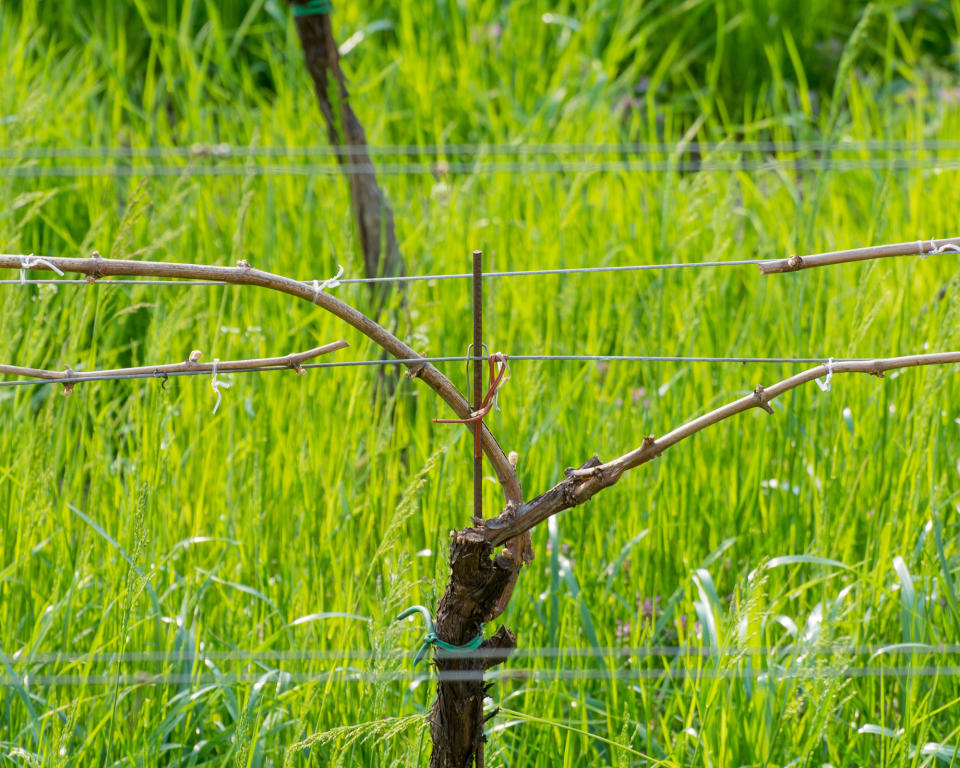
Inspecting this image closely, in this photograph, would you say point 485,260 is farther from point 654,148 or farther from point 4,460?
point 4,460

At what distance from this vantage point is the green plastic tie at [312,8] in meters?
1.98

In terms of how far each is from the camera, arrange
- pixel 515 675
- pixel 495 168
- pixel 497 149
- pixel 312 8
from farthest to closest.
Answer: pixel 497 149
pixel 495 168
pixel 312 8
pixel 515 675

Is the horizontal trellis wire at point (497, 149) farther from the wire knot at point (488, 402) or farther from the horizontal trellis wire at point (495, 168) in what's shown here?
the wire knot at point (488, 402)

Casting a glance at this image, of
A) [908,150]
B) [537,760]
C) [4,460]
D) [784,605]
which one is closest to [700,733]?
[537,760]

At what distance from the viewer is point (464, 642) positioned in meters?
1.10

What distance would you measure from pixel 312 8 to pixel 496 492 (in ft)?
3.32

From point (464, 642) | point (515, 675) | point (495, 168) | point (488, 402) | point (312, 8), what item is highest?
point (312, 8)

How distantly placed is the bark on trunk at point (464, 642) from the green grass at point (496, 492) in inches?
2.3

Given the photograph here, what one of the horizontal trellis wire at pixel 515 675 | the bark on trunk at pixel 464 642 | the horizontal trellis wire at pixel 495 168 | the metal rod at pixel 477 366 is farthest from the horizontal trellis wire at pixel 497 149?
the bark on trunk at pixel 464 642

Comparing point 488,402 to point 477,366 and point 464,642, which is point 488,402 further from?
point 464,642

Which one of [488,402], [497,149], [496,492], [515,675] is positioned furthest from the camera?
[497,149]

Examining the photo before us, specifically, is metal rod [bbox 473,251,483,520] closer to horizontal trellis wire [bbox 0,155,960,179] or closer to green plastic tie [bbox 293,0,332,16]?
green plastic tie [bbox 293,0,332,16]

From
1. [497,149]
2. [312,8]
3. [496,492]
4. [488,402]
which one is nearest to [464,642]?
[488,402]

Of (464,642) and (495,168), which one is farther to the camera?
(495,168)
